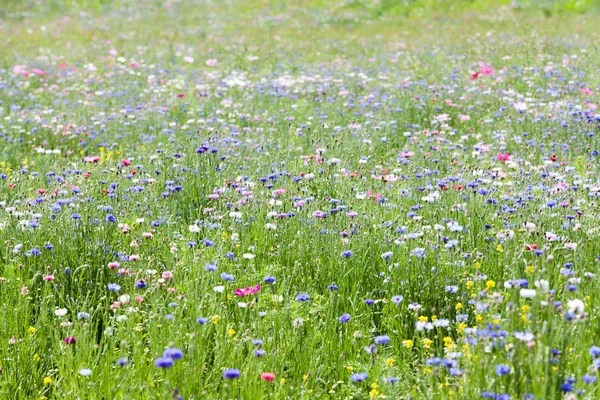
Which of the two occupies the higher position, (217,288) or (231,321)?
(217,288)

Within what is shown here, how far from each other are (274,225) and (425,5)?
621 inches

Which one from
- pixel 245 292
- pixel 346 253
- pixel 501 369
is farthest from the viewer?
pixel 346 253

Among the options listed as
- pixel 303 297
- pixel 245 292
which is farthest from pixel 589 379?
pixel 245 292

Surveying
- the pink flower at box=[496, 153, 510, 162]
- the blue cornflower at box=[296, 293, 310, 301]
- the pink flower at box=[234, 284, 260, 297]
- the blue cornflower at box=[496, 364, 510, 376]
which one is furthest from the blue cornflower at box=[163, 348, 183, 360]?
the pink flower at box=[496, 153, 510, 162]

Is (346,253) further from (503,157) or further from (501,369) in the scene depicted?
(503,157)

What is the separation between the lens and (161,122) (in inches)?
286

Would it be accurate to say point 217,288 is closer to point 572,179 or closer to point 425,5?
point 572,179

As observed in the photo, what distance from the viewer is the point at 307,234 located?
12.9 ft

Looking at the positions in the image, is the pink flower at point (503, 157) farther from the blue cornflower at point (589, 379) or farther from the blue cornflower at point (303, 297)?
the blue cornflower at point (589, 379)

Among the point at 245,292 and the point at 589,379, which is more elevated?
the point at 589,379

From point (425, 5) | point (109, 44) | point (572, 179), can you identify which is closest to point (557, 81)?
point (572, 179)

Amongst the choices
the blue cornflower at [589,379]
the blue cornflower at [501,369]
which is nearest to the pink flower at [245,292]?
the blue cornflower at [501,369]

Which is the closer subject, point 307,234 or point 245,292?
point 245,292

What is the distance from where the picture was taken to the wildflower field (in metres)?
2.75
